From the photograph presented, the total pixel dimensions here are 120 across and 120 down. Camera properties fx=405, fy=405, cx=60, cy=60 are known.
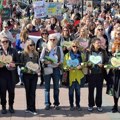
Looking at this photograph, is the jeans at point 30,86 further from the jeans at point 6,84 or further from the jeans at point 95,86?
the jeans at point 95,86

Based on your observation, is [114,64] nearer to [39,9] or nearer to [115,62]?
[115,62]

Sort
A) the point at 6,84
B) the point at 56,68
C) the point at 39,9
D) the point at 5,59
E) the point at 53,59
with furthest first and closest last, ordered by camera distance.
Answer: the point at 39,9 < the point at 56,68 < the point at 53,59 < the point at 6,84 < the point at 5,59

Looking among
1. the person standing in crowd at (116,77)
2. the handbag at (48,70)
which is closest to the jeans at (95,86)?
the person standing in crowd at (116,77)

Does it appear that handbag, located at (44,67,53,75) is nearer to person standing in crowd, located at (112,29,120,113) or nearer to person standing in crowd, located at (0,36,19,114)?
person standing in crowd, located at (0,36,19,114)

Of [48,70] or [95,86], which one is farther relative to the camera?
[95,86]

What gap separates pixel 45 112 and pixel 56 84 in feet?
2.23

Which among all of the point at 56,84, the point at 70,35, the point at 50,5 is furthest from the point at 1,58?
the point at 50,5

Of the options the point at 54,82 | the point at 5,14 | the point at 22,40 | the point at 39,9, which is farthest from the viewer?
the point at 5,14

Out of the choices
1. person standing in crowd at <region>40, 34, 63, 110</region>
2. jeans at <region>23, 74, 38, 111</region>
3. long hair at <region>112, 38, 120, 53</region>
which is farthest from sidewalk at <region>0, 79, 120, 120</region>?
long hair at <region>112, 38, 120, 53</region>

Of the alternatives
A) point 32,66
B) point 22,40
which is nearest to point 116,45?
point 32,66

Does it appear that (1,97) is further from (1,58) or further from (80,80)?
(80,80)

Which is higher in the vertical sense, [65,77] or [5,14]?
[5,14]

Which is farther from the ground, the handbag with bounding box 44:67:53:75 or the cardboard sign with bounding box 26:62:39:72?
the cardboard sign with bounding box 26:62:39:72

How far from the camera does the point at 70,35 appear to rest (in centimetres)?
1151
